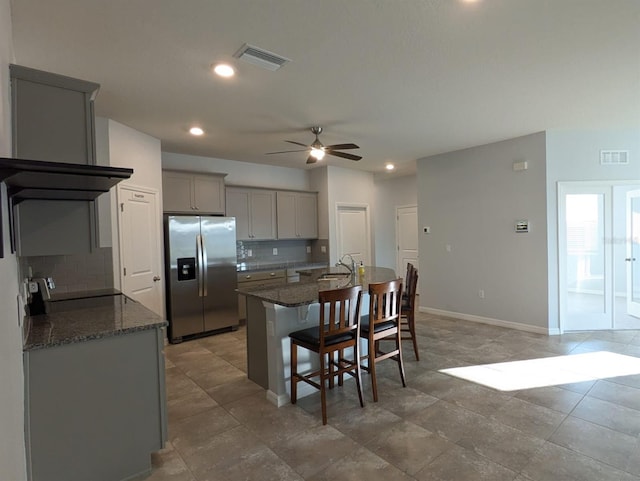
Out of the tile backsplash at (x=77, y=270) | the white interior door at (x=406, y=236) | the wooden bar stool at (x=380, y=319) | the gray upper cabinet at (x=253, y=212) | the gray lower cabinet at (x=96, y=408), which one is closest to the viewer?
the gray lower cabinet at (x=96, y=408)

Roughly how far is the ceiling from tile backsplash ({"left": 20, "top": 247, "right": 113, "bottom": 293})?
5.02ft

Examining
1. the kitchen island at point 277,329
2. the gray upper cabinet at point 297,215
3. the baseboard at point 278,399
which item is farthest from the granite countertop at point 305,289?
the gray upper cabinet at point 297,215

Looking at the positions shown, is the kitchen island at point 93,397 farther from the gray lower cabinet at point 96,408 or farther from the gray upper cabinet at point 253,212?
the gray upper cabinet at point 253,212

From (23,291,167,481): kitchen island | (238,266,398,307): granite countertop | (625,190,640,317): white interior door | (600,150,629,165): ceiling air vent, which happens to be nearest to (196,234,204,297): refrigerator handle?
(238,266,398,307): granite countertop

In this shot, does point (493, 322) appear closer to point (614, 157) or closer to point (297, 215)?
point (614, 157)

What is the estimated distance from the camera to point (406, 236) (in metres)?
7.97

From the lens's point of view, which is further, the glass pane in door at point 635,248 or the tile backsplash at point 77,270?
the glass pane in door at point 635,248

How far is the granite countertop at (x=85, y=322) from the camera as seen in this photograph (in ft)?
6.23

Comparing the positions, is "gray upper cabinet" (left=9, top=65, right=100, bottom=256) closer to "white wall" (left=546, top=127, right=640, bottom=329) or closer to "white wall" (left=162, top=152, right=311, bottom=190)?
"white wall" (left=162, top=152, right=311, bottom=190)

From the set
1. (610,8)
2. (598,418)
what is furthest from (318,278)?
(610,8)

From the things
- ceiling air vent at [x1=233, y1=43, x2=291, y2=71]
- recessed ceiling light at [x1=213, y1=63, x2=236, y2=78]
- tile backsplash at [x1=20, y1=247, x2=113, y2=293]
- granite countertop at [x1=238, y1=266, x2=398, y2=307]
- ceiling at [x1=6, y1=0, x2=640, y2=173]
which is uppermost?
ceiling at [x1=6, y1=0, x2=640, y2=173]

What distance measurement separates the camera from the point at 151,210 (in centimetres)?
439

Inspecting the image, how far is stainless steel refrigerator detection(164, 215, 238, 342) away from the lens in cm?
463

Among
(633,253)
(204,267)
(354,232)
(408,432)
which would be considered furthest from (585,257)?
(204,267)
